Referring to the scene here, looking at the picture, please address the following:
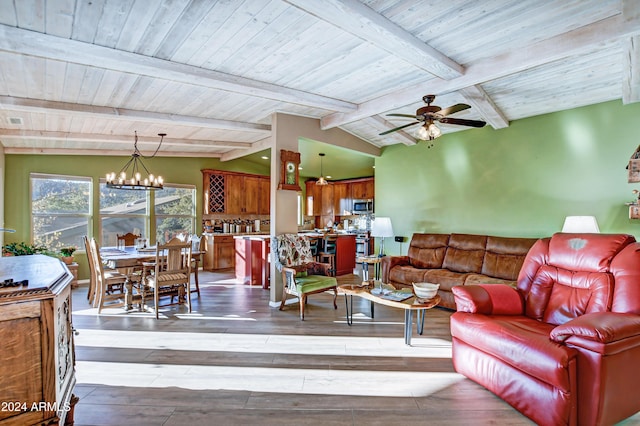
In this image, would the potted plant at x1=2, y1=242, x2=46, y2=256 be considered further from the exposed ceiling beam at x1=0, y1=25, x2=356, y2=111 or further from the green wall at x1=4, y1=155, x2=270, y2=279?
the exposed ceiling beam at x1=0, y1=25, x2=356, y2=111

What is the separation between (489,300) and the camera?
2.83 meters

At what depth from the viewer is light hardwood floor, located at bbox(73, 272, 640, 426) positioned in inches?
86.4

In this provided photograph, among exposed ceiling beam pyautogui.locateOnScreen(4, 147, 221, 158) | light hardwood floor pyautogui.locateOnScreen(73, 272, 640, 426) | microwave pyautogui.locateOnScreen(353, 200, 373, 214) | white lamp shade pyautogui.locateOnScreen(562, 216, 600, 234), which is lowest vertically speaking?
light hardwood floor pyautogui.locateOnScreen(73, 272, 640, 426)

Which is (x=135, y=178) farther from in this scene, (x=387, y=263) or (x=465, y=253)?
(x=465, y=253)

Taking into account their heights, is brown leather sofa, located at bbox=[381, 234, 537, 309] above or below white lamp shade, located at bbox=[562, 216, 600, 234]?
below

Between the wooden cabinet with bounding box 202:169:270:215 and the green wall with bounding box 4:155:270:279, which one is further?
the wooden cabinet with bounding box 202:169:270:215

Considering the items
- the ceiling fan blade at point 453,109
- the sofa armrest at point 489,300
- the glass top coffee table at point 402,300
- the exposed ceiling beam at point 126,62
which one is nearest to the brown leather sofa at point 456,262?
the glass top coffee table at point 402,300

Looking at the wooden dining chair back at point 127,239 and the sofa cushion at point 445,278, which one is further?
the wooden dining chair back at point 127,239

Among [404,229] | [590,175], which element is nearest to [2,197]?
[404,229]

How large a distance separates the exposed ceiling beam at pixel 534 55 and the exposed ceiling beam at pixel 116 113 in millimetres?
2450

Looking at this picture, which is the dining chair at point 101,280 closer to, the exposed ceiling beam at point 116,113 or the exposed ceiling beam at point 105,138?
the exposed ceiling beam at point 116,113

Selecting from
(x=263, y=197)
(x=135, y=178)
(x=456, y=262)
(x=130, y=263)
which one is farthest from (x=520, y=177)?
(x=135, y=178)

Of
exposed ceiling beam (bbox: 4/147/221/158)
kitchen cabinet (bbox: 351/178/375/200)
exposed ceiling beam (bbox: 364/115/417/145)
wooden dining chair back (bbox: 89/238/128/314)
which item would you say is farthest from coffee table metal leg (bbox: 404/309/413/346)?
kitchen cabinet (bbox: 351/178/375/200)

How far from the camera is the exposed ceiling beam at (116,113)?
3.73 metres
